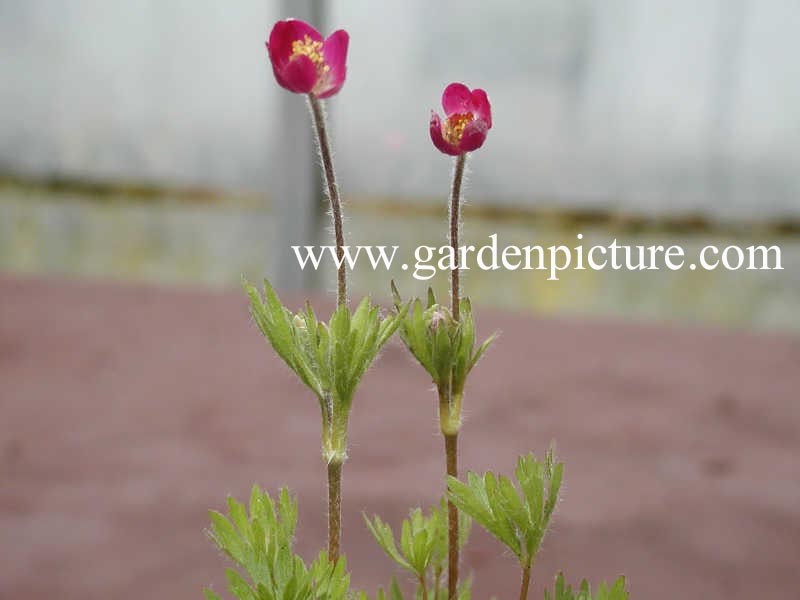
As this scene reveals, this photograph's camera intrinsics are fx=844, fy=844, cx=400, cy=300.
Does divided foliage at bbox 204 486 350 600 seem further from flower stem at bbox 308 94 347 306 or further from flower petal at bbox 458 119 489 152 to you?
flower petal at bbox 458 119 489 152

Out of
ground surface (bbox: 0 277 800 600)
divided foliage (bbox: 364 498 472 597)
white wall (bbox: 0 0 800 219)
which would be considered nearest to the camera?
divided foliage (bbox: 364 498 472 597)

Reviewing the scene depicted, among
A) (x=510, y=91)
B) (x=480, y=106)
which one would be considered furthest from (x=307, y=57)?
(x=510, y=91)

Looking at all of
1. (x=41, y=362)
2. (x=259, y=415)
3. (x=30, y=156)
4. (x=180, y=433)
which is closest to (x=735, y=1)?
(x=259, y=415)

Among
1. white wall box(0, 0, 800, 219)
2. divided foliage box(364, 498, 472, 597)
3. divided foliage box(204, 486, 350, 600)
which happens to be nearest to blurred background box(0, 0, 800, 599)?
white wall box(0, 0, 800, 219)

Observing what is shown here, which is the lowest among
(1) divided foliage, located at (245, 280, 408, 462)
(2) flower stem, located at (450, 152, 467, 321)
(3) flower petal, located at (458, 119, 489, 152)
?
(1) divided foliage, located at (245, 280, 408, 462)

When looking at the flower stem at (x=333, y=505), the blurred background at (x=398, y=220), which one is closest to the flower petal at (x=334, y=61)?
the flower stem at (x=333, y=505)

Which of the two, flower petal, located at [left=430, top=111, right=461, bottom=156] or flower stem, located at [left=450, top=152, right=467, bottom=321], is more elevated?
flower petal, located at [left=430, top=111, right=461, bottom=156]

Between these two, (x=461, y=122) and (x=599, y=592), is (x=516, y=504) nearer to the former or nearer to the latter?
(x=599, y=592)
